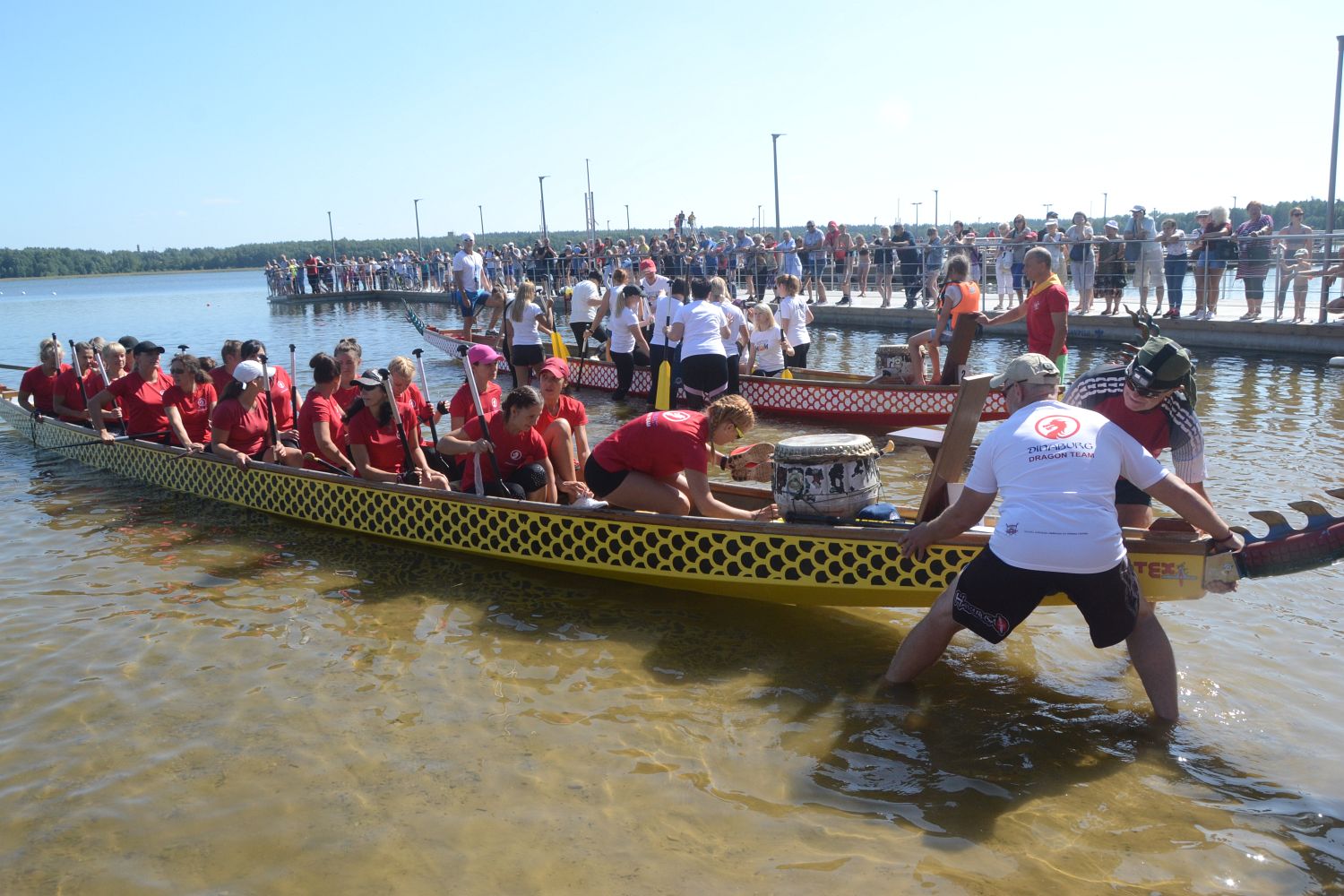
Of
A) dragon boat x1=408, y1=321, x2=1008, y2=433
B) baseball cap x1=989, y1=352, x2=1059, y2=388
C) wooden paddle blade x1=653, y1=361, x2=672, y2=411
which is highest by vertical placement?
Answer: baseball cap x1=989, y1=352, x2=1059, y2=388

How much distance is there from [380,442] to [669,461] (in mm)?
2694

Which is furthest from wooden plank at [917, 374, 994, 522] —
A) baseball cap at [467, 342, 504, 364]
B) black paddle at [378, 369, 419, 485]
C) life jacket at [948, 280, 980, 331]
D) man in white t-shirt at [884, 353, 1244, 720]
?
life jacket at [948, 280, 980, 331]

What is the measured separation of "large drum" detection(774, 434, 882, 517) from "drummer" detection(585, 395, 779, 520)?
0.97 ft

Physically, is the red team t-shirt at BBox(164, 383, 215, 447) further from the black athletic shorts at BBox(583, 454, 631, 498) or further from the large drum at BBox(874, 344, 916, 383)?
the large drum at BBox(874, 344, 916, 383)

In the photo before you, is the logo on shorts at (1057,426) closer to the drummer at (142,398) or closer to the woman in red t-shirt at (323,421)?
the woman in red t-shirt at (323,421)

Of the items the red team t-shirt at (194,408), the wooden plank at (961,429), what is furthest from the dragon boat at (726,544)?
the red team t-shirt at (194,408)

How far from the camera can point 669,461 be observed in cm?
624

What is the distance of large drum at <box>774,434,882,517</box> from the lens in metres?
5.63

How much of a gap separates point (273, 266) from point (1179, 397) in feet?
155

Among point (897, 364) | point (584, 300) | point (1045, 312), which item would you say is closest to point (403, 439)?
point (1045, 312)

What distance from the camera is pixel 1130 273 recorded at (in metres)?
18.6

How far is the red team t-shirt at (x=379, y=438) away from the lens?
297 inches

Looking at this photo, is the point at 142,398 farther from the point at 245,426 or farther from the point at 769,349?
the point at 769,349

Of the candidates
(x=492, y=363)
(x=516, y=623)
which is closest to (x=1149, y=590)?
(x=516, y=623)
